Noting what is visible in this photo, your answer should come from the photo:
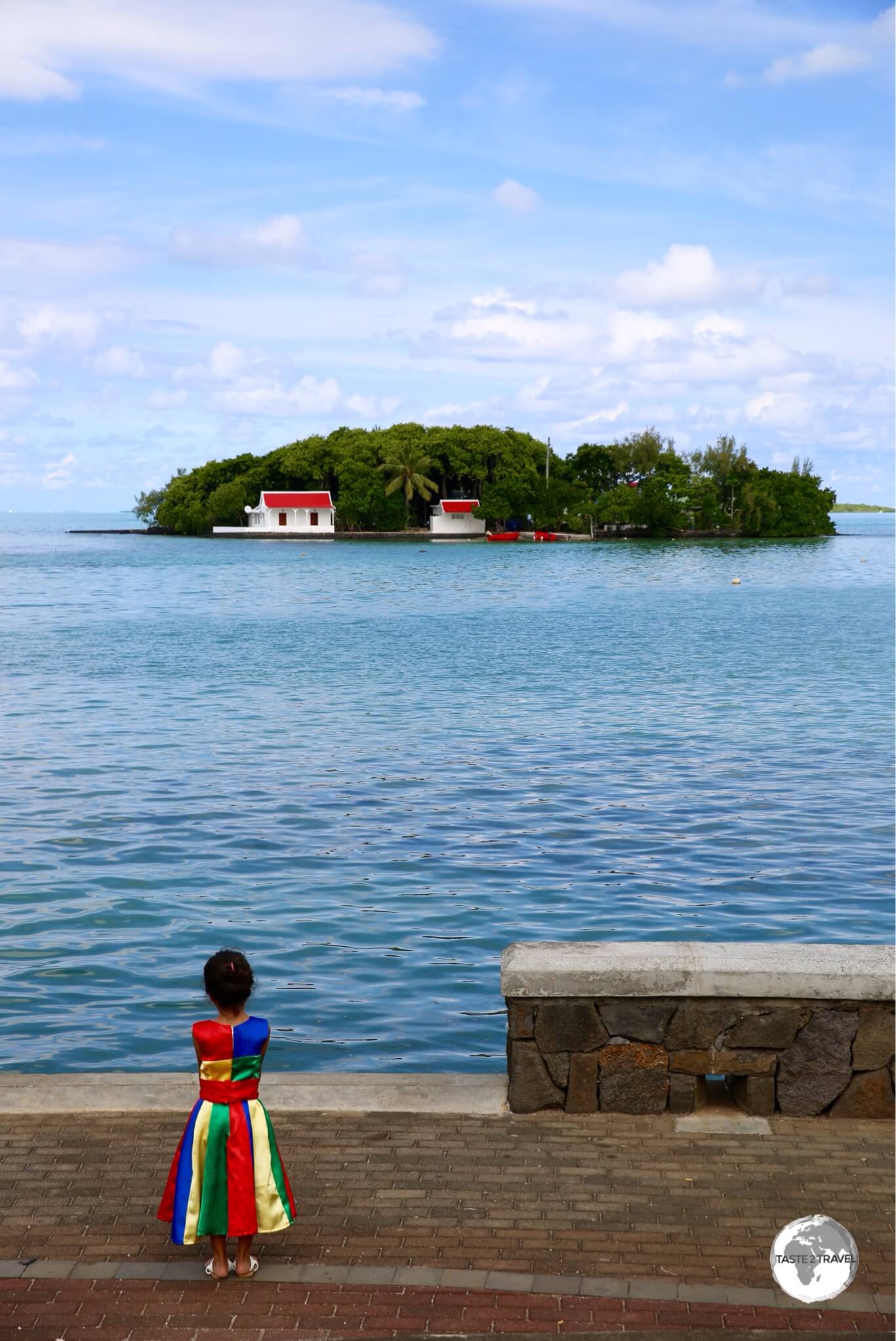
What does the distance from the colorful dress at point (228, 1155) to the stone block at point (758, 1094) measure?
2488 mm

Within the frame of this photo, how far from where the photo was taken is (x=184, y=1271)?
5734mm

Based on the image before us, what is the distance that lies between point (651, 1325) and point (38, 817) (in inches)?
657

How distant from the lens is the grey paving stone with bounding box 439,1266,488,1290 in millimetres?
5520

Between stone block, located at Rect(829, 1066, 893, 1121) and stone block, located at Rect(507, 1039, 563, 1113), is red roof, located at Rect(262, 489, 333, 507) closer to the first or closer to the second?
stone block, located at Rect(507, 1039, 563, 1113)

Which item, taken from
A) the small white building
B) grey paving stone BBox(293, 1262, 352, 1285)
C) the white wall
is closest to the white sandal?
grey paving stone BBox(293, 1262, 352, 1285)

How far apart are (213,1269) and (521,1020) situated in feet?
6.68

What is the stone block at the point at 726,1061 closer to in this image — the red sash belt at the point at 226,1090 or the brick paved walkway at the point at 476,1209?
the brick paved walkway at the point at 476,1209

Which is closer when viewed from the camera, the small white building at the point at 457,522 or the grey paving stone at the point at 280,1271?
the grey paving stone at the point at 280,1271

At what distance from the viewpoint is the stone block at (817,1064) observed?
6.99m

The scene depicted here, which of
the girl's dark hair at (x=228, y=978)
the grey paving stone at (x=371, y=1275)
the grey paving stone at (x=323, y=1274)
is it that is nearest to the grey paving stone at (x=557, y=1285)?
the grey paving stone at (x=371, y=1275)

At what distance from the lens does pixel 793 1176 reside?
21.3 feet

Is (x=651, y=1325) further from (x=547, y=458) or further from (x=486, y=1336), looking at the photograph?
(x=547, y=458)

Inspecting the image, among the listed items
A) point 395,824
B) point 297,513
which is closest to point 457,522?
point 297,513

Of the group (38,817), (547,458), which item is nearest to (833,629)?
(38,817)
